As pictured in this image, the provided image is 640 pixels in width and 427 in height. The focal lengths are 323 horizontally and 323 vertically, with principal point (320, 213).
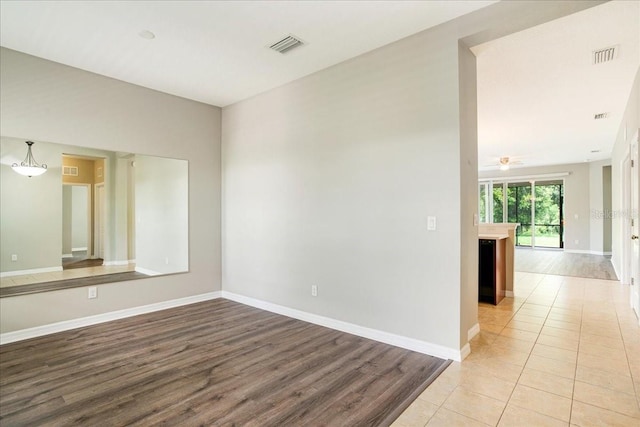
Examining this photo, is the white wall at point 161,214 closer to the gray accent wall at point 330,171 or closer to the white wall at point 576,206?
the gray accent wall at point 330,171

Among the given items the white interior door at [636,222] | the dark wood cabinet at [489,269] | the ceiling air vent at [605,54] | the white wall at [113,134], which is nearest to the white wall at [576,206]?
the white interior door at [636,222]

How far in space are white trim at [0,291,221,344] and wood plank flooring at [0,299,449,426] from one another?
11cm

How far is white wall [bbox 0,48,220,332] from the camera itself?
325 cm

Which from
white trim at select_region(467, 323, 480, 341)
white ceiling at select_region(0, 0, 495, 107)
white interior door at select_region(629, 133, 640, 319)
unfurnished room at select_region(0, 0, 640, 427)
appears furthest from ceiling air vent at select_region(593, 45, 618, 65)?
white trim at select_region(467, 323, 480, 341)

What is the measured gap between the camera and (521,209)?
36.5ft

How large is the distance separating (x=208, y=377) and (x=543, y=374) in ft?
8.39

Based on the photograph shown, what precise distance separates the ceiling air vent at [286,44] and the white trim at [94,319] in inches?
135

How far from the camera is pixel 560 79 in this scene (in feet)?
12.4

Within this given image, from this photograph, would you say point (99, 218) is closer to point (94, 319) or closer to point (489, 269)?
point (94, 319)

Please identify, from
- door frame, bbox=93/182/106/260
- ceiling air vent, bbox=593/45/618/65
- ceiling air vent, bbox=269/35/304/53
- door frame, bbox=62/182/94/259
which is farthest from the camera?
door frame, bbox=93/182/106/260

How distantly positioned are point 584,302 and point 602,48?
3286 mm

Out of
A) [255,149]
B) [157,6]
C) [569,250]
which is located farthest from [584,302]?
[569,250]

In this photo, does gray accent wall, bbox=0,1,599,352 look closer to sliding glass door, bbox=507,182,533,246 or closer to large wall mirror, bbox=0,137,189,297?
large wall mirror, bbox=0,137,189,297

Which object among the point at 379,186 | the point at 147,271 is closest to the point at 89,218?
the point at 147,271
